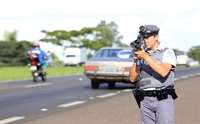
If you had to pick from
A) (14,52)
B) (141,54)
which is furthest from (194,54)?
(141,54)

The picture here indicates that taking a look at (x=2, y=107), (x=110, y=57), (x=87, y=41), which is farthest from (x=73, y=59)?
(x=2, y=107)

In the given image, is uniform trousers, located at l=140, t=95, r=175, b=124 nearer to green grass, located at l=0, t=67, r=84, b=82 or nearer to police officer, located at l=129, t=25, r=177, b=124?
police officer, located at l=129, t=25, r=177, b=124

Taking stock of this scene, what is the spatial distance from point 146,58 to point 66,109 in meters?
7.35

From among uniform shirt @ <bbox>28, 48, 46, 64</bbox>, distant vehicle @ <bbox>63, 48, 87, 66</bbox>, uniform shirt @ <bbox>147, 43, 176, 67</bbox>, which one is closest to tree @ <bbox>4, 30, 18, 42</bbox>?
distant vehicle @ <bbox>63, 48, 87, 66</bbox>

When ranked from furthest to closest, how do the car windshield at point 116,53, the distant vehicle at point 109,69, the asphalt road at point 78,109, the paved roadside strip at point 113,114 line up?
the car windshield at point 116,53 < the distant vehicle at point 109,69 < the asphalt road at point 78,109 < the paved roadside strip at point 113,114

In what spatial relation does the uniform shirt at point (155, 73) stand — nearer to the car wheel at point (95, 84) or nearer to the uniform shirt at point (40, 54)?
the car wheel at point (95, 84)

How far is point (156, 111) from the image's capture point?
5.88 m

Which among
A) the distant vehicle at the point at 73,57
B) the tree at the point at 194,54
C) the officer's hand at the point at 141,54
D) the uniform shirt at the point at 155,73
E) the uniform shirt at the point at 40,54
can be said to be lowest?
the tree at the point at 194,54

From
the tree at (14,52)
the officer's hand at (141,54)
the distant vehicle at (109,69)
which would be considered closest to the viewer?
the officer's hand at (141,54)

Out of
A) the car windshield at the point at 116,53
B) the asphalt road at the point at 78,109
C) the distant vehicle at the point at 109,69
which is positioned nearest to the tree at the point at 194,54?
the car windshield at the point at 116,53

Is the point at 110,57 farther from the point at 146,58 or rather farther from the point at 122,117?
the point at 146,58

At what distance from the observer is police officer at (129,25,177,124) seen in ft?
19.1

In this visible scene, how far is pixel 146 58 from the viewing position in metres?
5.62

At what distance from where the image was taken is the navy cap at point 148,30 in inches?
229
